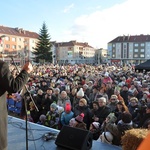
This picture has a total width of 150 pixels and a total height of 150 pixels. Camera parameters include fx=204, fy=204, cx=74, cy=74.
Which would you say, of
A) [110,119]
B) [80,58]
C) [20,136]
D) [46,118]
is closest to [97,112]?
[110,119]

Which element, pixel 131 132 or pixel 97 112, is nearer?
pixel 131 132

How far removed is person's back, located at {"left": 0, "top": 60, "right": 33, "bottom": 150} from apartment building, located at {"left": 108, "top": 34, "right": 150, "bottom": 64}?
8376cm

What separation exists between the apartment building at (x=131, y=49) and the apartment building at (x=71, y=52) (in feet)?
41.3

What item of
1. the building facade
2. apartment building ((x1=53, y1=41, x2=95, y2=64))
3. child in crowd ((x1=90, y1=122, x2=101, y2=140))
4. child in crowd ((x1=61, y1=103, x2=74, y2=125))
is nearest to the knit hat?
child in crowd ((x1=90, y1=122, x2=101, y2=140))

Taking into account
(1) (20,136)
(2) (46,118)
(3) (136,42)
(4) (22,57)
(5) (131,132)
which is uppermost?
(3) (136,42)

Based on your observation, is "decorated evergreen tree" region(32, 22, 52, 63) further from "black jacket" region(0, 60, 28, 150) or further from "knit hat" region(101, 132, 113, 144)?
"black jacket" region(0, 60, 28, 150)

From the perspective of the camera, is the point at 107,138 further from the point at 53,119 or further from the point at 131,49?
the point at 131,49

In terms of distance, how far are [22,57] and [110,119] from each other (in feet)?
9.76

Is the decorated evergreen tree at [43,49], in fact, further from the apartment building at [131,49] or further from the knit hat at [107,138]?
the knit hat at [107,138]

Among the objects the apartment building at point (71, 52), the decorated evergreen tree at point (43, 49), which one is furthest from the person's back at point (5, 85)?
the apartment building at point (71, 52)

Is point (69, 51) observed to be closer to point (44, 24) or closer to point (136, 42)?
point (136, 42)

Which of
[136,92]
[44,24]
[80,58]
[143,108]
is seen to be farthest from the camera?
[80,58]

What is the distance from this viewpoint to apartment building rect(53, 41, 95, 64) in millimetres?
94562

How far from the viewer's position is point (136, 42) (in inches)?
3351
